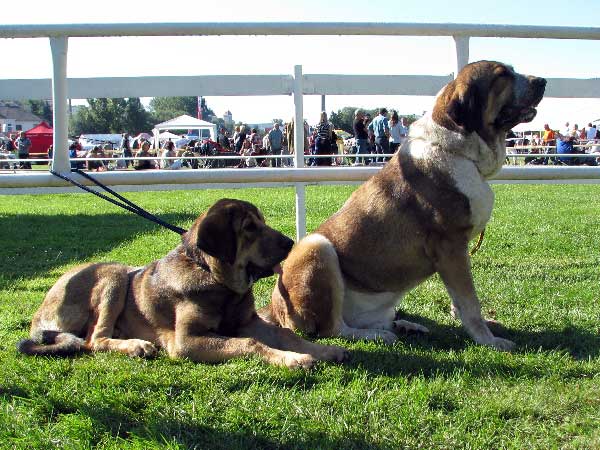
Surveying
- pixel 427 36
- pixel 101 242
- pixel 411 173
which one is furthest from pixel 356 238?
pixel 101 242

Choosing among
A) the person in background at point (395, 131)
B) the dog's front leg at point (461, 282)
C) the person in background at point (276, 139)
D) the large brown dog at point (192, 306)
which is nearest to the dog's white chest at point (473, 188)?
the dog's front leg at point (461, 282)

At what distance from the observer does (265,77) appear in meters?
8.66

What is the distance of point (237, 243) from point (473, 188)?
150 centimetres

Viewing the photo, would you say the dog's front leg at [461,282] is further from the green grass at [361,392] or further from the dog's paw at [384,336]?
the dog's paw at [384,336]

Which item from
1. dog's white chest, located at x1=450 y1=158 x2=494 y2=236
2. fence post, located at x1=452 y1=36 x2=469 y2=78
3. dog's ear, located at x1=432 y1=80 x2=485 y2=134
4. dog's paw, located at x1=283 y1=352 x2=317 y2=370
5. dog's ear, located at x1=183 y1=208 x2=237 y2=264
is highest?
fence post, located at x1=452 y1=36 x2=469 y2=78

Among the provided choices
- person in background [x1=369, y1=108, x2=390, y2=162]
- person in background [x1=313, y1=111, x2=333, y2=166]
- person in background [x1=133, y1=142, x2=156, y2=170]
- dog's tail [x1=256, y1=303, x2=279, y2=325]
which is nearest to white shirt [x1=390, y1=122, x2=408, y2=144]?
person in background [x1=369, y1=108, x2=390, y2=162]

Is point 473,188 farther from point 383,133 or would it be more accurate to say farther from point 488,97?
point 383,133

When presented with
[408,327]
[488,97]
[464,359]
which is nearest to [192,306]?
[408,327]

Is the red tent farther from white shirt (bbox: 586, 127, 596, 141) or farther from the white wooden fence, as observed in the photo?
the white wooden fence

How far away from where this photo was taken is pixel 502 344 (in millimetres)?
3734

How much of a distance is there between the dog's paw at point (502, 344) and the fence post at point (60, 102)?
294cm

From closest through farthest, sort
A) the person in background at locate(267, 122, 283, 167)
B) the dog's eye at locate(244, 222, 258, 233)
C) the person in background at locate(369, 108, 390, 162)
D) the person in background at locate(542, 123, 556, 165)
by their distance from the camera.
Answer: the dog's eye at locate(244, 222, 258, 233) → the person in background at locate(369, 108, 390, 162) → the person in background at locate(267, 122, 283, 167) → the person in background at locate(542, 123, 556, 165)

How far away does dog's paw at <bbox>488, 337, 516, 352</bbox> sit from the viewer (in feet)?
12.2

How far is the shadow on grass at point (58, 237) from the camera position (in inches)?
285
